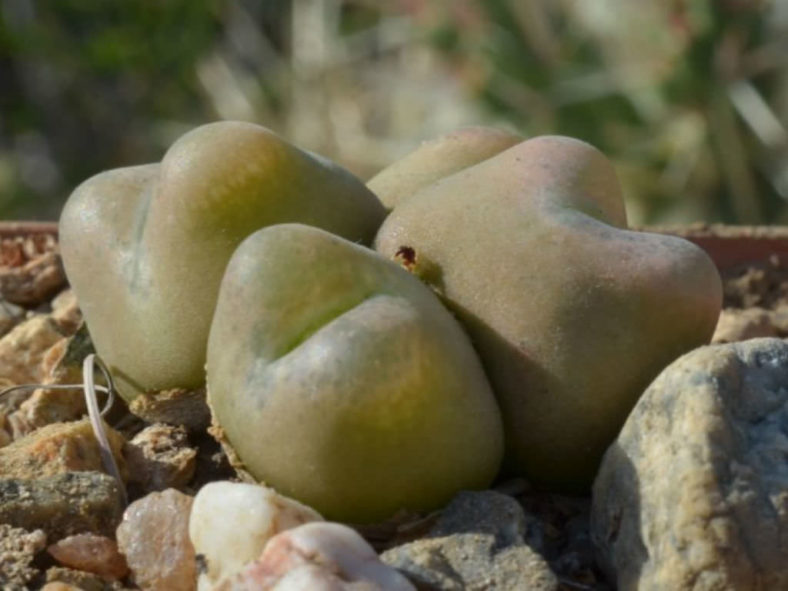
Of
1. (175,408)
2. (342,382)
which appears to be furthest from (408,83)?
(342,382)

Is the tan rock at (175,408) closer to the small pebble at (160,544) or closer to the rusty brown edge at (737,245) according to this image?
the small pebble at (160,544)

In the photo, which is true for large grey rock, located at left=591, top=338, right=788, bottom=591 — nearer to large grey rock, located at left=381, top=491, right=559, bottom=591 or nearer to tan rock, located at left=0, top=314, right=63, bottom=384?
large grey rock, located at left=381, top=491, right=559, bottom=591

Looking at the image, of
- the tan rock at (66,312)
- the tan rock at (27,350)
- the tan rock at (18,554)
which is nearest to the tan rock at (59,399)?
the tan rock at (27,350)

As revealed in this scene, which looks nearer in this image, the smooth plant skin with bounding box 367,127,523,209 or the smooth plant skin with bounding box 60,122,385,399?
the smooth plant skin with bounding box 60,122,385,399

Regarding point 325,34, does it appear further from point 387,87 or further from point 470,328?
point 470,328

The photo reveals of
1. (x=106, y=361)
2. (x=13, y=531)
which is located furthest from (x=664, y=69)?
(x=13, y=531)

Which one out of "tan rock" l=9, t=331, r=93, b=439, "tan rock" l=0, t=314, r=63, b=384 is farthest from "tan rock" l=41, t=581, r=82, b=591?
"tan rock" l=0, t=314, r=63, b=384

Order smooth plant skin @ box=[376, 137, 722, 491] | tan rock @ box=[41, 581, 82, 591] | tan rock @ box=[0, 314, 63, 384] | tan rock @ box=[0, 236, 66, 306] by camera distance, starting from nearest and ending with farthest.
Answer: tan rock @ box=[41, 581, 82, 591] < smooth plant skin @ box=[376, 137, 722, 491] < tan rock @ box=[0, 314, 63, 384] < tan rock @ box=[0, 236, 66, 306]
